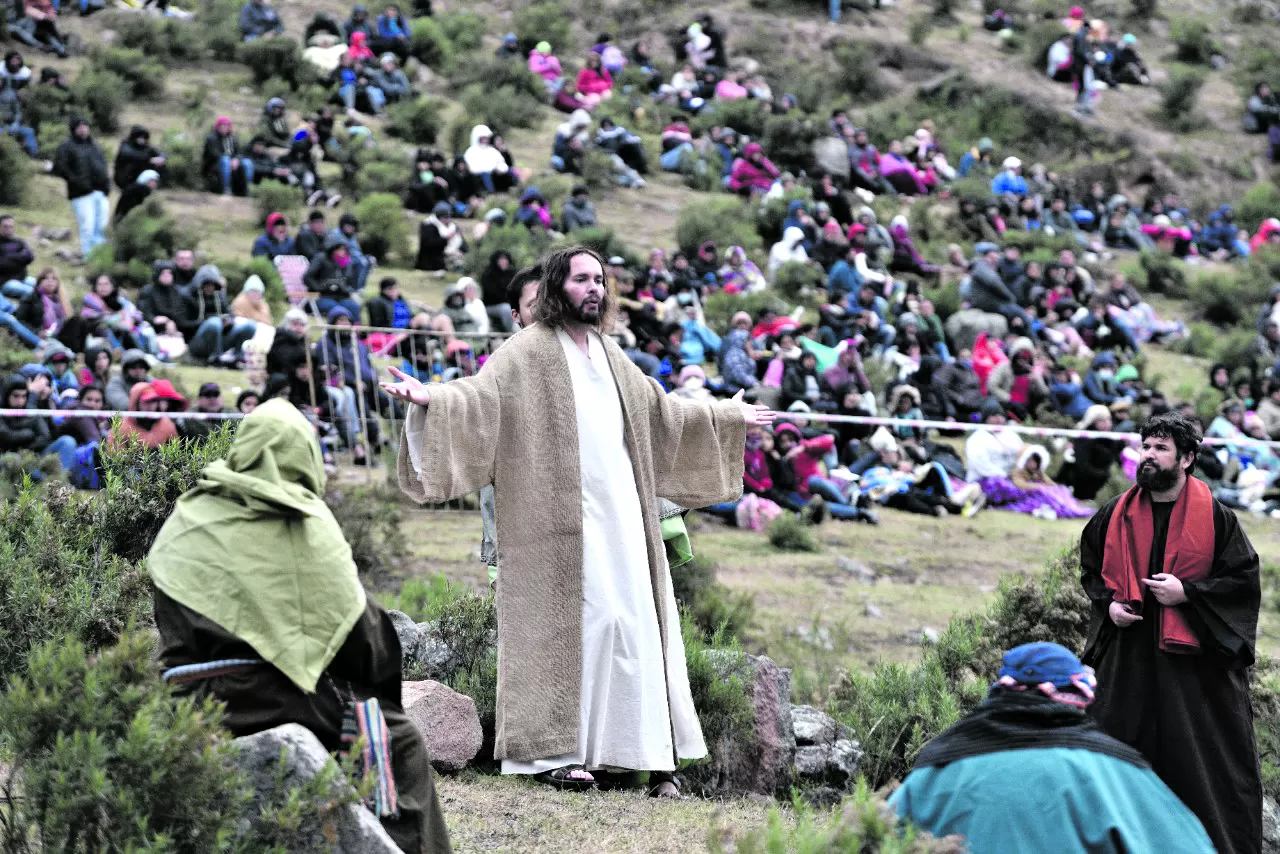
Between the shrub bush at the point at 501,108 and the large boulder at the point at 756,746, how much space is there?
19.8 metres

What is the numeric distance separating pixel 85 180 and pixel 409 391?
1256cm

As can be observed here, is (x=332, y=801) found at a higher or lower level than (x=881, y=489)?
higher

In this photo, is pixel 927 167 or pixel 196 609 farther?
pixel 927 167

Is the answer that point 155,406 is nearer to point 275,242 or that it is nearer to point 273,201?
point 275,242

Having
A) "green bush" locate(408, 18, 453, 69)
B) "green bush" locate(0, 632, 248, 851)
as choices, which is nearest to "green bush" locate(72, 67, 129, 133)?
"green bush" locate(408, 18, 453, 69)

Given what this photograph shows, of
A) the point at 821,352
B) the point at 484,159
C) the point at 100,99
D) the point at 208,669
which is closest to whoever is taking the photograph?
the point at 208,669

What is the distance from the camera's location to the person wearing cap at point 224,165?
20766mm

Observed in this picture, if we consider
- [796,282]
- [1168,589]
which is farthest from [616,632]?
[796,282]

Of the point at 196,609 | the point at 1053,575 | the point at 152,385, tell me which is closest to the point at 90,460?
the point at 152,385

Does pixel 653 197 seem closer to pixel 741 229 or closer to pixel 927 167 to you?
pixel 741 229

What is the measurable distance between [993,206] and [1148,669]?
21.0m

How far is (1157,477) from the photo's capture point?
616 cm

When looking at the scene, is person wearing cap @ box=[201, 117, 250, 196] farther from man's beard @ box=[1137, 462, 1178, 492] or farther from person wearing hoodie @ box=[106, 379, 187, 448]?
man's beard @ box=[1137, 462, 1178, 492]

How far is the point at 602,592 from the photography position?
20.2 ft
